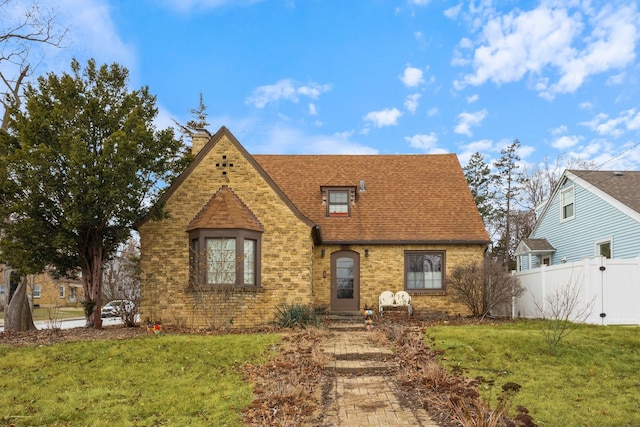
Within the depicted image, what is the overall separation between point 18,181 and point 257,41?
7.96 meters

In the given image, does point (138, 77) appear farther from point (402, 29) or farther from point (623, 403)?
point (623, 403)

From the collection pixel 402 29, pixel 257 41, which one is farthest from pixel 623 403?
pixel 257 41

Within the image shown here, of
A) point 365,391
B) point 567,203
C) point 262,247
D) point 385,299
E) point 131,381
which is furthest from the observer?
point 567,203

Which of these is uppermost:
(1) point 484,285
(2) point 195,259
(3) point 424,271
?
(2) point 195,259

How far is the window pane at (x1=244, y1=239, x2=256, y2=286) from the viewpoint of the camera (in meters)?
14.5

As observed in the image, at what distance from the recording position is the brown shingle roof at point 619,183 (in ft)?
53.8

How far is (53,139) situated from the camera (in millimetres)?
12688

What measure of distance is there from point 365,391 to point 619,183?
50.6 feet

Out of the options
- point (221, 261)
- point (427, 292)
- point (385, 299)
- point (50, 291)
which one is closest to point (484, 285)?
point (427, 292)

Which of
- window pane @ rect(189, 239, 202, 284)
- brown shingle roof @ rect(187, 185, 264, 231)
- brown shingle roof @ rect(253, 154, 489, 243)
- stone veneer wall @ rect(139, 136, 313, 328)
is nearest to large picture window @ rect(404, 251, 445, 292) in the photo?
brown shingle roof @ rect(253, 154, 489, 243)

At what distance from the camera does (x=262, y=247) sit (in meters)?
14.9

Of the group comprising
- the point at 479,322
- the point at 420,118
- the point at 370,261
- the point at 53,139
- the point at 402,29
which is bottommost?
the point at 479,322

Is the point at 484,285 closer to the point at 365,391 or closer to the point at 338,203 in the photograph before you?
the point at 338,203

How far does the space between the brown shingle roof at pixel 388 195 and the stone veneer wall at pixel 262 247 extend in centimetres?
282
